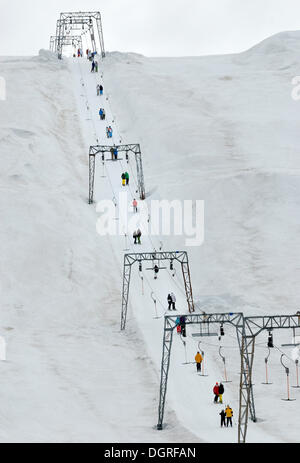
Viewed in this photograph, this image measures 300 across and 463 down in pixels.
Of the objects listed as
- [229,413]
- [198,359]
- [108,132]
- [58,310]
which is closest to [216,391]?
[229,413]

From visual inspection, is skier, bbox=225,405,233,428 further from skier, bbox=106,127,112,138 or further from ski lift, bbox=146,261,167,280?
skier, bbox=106,127,112,138

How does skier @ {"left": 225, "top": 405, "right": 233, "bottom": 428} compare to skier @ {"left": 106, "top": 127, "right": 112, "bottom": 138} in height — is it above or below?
below

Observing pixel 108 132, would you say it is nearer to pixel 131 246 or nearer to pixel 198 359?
pixel 131 246

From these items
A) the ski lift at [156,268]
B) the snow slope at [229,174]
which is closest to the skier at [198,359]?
the snow slope at [229,174]

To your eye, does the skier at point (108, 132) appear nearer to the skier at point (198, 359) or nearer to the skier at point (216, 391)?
the skier at point (198, 359)

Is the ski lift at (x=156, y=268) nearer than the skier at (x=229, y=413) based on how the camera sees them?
No

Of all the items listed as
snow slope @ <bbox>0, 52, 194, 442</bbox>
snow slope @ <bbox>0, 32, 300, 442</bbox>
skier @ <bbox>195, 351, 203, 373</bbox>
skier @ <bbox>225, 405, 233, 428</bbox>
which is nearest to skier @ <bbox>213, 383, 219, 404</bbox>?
snow slope @ <bbox>0, 32, 300, 442</bbox>

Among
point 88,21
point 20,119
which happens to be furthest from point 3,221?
point 88,21

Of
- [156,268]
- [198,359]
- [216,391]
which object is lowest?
[216,391]

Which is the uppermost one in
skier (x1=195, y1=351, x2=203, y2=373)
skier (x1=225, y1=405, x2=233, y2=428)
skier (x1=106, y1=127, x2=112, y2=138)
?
skier (x1=106, y1=127, x2=112, y2=138)
